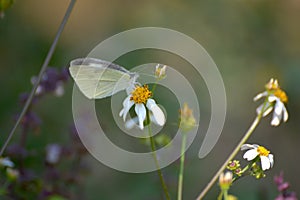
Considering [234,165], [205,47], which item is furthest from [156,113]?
[205,47]

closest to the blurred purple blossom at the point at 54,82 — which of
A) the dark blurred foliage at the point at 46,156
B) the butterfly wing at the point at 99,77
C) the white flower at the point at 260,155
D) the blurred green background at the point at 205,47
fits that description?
the dark blurred foliage at the point at 46,156

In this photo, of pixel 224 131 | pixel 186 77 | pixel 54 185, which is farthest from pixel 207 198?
pixel 54 185

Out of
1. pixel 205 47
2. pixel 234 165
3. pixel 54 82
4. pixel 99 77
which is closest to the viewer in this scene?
pixel 234 165

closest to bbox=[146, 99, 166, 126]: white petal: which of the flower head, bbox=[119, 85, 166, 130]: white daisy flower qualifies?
bbox=[119, 85, 166, 130]: white daisy flower

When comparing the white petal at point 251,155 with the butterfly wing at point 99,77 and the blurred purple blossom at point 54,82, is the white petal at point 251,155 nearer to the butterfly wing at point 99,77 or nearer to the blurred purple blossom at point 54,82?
the butterfly wing at point 99,77

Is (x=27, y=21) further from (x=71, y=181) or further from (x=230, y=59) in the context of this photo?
(x=71, y=181)

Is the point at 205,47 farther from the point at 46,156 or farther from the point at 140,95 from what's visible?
the point at 140,95
